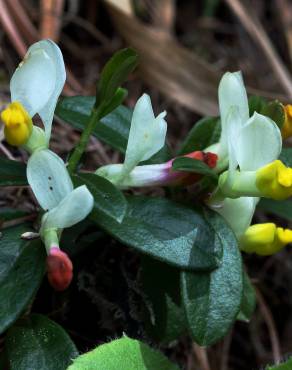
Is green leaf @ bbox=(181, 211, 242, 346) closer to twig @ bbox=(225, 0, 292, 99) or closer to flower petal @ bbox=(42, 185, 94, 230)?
flower petal @ bbox=(42, 185, 94, 230)

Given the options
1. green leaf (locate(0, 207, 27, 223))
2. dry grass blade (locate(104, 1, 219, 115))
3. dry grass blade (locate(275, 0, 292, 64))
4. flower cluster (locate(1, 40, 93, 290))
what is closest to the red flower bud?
flower cluster (locate(1, 40, 93, 290))

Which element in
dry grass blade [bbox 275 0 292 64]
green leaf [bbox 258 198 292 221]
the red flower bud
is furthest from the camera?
dry grass blade [bbox 275 0 292 64]

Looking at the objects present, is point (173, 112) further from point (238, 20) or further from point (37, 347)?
point (37, 347)

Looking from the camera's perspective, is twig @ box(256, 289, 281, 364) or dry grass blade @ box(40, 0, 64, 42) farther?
dry grass blade @ box(40, 0, 64, 42)

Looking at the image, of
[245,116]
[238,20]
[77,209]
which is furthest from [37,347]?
[238,20]

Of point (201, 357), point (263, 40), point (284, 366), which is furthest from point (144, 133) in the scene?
point (263, 40)

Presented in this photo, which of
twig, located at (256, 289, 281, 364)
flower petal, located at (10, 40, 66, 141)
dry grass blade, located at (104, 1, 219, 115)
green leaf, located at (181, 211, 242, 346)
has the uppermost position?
flower petal, located at (10, 40, 66, 141)

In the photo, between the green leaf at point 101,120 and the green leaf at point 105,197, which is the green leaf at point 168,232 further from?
the green leaf at point 101,120
